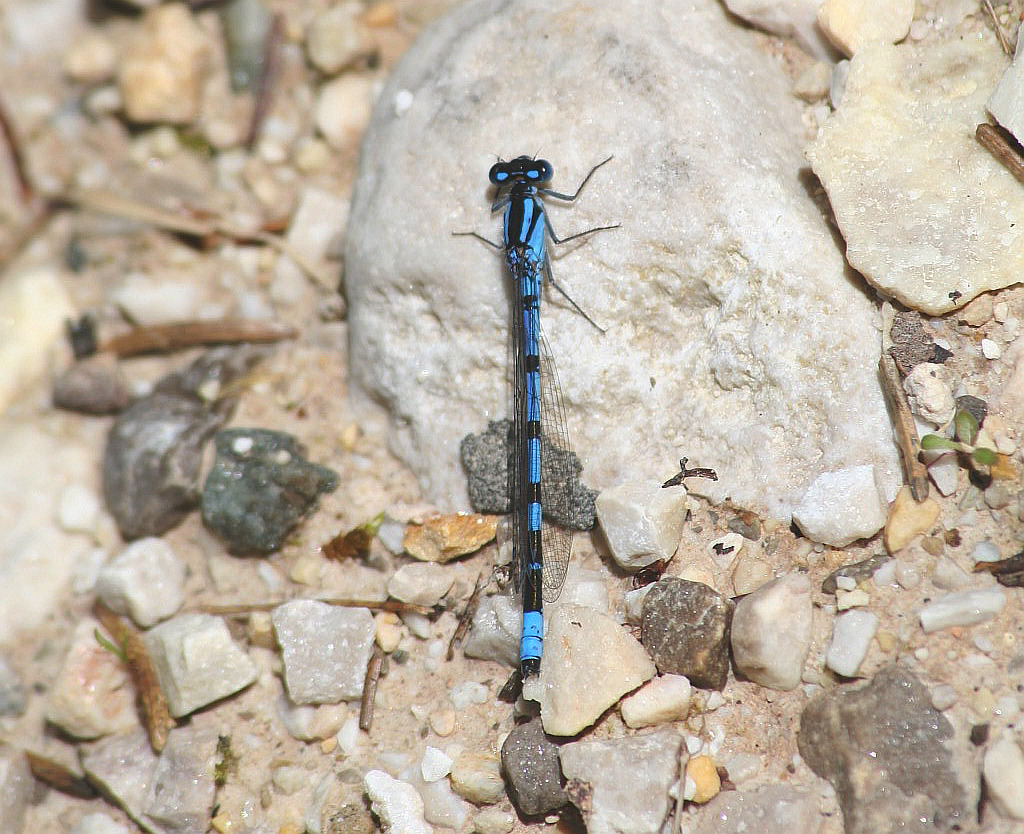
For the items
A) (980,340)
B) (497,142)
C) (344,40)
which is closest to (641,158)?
(497,142)

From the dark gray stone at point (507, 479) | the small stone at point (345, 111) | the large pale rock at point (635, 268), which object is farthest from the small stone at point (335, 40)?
the dark gray stone at point (507, 479)

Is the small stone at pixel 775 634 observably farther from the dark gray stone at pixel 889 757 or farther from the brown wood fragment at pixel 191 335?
the brown wood fragment at pixel 191 335

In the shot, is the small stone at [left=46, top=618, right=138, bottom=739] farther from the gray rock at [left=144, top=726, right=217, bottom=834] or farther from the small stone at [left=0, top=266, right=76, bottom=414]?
the small stone at [left=0, top=266, right=76, bottom=414]

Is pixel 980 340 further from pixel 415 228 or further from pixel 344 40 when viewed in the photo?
pixel 344 40

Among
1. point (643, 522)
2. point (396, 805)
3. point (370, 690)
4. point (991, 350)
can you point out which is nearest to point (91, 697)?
point (370, 690)

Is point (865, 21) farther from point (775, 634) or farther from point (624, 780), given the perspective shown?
point (624, 780)

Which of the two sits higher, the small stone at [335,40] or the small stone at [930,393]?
the small stone at [335,40]
